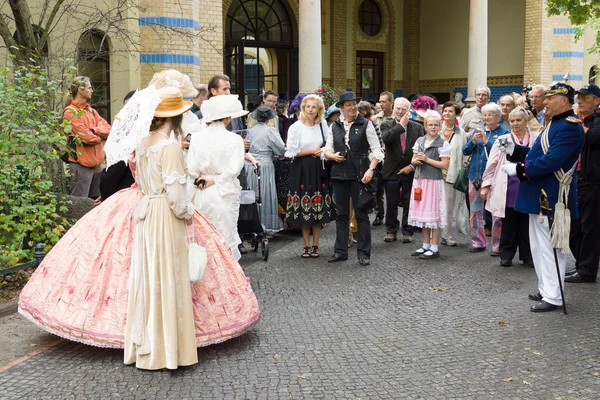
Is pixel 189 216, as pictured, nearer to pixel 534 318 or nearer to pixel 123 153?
pixel 123 153

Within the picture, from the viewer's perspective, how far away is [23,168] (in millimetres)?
7320

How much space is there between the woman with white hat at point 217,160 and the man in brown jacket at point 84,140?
220cm

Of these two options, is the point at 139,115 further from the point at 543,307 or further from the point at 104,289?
the point at 543,307

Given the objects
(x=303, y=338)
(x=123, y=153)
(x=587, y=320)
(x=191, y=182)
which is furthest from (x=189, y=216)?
(x=587, y=320)

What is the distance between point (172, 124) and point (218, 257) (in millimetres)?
1170

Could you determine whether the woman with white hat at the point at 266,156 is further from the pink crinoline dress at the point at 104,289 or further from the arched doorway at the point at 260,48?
the arched doorway at the point at 260,48

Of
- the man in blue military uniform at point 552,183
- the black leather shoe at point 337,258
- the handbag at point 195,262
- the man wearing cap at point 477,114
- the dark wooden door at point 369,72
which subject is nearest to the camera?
the handbag at point 195,262

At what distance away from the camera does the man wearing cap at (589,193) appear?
24.8ft

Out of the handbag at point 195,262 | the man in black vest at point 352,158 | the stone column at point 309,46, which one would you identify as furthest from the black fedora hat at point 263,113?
the stone column at point 309,46

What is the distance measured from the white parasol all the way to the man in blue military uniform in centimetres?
352

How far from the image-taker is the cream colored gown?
15.8 ft

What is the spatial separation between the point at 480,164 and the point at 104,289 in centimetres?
582

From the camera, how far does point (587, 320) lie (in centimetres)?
625

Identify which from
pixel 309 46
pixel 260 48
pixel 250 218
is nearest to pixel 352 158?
pixel 250 218
